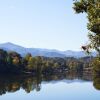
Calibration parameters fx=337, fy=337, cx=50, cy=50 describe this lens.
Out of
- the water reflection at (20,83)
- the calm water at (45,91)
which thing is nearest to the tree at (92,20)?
the calm water at (45,91)

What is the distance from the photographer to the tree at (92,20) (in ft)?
56.7

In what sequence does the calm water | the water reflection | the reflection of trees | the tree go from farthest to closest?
the water reflection
the reflection of trees
the calm water
the tree

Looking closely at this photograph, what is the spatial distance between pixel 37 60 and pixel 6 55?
20402 millimetres

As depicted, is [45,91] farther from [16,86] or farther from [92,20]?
[92,20]

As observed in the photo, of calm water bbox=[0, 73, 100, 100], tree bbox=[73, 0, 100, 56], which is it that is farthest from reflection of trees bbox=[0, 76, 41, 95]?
tree bbox=[73, 0, 100, 56]

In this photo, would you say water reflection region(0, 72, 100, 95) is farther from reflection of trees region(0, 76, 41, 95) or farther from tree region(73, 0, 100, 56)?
tree region(73, 0, 100, 56)

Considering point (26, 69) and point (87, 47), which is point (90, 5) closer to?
point (87, 47)

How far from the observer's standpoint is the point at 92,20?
17672 mm

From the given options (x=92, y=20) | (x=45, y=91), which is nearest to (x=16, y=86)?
(x=45, y=91)

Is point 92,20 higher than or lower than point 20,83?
higher

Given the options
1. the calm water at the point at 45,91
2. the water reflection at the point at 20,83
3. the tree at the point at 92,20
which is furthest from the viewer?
the water reflection at the point at 20,83

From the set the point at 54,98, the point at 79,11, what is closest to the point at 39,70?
the point at 54,98

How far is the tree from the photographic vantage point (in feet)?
56.7

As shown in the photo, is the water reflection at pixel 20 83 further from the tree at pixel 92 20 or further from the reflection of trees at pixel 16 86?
the tree at pixel 92 20
